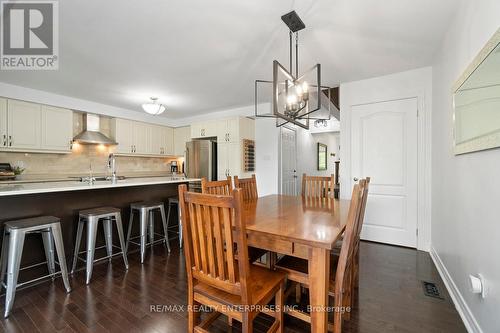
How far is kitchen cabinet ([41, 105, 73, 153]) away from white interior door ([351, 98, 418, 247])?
4953 millimetres

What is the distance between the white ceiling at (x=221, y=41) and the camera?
6.03 ft

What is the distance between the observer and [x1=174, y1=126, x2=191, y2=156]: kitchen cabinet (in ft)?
19.0

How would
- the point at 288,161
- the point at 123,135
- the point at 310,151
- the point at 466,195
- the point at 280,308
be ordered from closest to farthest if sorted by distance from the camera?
the point at 280,308, the point at 466,195, the point at 123,135, the point at 288,161, the point at 310,151

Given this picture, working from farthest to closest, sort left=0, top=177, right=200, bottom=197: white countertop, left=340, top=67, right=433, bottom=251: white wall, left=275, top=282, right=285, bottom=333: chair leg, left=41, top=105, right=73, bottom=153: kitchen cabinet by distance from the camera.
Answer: left=41, top=105, right=73, bottom=153: kitchen cabinet < left=340, top=67, right=433, bottom=251: white wall < left=0, top=177, right=200, bottom=197: white countertop < left=275, top=282, right=285, bottom=333: chair leg

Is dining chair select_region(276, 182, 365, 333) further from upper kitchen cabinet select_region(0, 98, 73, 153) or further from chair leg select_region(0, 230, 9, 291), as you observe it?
upper kitchen cabinet select_region(0, 98, 73, 153)

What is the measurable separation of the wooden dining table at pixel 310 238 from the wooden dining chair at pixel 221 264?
215mm

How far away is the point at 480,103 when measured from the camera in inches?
53.2

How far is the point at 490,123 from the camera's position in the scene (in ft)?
4.03

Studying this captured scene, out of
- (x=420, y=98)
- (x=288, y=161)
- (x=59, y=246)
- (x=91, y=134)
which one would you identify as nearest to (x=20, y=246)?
(x=59, y=246)

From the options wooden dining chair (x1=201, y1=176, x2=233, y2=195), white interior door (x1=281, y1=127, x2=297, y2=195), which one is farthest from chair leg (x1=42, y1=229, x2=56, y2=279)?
white interior door (x1=281, y1=127, x2=297, y2=195)

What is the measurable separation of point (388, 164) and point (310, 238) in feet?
8.45

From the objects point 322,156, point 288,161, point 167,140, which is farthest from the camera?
point 322,156

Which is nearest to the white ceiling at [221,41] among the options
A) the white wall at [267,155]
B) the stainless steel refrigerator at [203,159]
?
the white wall at [267,155]

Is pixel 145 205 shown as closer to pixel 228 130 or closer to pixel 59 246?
pixel 59 246
